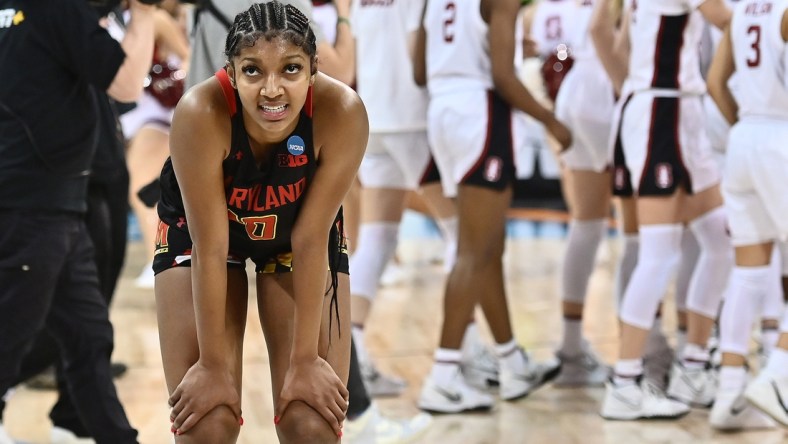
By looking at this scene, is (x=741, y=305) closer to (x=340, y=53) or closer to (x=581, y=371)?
(x=581, y=371)

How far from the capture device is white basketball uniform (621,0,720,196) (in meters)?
4.40

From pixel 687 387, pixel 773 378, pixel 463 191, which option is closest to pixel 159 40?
pixel 463 191

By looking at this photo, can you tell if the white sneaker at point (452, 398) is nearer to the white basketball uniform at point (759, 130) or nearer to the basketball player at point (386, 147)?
the basketball player at point (386, 147)

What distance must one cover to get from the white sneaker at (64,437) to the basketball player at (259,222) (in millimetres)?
1632

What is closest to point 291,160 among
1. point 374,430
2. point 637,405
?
point 374,430

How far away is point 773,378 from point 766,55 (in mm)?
1149

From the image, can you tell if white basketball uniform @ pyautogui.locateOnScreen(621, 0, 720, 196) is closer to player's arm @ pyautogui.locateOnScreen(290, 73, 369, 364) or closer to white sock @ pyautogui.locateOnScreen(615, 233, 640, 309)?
white sock @ pyautogui.locateOnScreen(615, 233, 640, 309)

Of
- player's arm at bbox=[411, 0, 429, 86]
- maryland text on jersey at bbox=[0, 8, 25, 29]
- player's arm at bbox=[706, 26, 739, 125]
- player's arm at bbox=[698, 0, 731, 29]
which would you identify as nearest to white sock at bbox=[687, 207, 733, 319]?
player's arm at bbox=[706, 26, 739, 125]

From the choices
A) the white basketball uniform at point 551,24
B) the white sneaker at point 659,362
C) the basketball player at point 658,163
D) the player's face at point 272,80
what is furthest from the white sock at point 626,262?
the player's face at point 272,80

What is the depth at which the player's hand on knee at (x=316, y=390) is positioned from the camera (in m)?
2.68

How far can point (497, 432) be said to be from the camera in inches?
172

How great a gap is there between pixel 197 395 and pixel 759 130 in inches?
97.0

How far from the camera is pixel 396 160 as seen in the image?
4902 millimetres

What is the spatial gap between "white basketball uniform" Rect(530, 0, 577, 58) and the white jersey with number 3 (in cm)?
297
